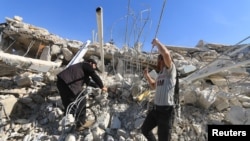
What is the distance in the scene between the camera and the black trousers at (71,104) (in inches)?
158

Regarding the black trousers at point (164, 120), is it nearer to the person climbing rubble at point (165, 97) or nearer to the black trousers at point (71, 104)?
the person climbing rubble at point (165, 97)

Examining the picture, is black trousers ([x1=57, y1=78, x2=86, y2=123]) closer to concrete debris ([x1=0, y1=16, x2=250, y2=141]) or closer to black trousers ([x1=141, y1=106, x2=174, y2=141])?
concrete debris ([x1=0, y1=16, x2=250, y2=141])

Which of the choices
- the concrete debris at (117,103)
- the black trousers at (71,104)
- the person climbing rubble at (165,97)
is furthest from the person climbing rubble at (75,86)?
the person climbing rubble at (165,97)

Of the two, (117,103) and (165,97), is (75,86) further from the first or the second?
(165,97)

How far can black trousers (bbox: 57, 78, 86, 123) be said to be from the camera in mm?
4023

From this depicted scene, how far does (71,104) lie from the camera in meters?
4.02

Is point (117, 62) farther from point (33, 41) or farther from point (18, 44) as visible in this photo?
point (18, 44)

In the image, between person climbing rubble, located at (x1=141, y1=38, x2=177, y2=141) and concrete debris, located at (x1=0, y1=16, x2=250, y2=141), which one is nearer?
person climbing rubble, located at (x1=141, y1=38, x2=177, y2=141)

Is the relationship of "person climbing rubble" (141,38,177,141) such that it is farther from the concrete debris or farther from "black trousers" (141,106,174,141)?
the concrete debris

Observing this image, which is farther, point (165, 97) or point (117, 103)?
point (117, 103)

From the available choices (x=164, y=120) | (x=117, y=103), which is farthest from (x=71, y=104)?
(x=164, y=120)

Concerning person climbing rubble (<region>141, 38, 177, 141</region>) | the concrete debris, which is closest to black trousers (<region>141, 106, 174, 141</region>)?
person climbing rubble (<region>141, 38, 177, 141</region>)

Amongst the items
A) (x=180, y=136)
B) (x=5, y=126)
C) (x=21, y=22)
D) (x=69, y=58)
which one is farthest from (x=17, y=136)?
(x=21, y=22)

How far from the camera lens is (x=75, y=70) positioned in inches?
167
